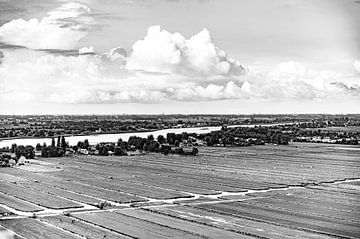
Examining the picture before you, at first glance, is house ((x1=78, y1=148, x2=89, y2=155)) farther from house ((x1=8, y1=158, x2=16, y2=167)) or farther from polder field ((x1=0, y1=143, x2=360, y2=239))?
house ((x1=8, y1=158, x2=16, y2=167))

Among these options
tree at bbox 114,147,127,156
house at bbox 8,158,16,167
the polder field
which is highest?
tree at bbox 114,147,127,156

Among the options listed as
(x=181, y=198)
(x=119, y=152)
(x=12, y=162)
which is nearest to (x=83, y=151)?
(x=119, y=152)

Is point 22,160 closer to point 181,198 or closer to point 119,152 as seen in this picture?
point 119,152

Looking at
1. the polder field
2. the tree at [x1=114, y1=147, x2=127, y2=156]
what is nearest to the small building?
the polder field

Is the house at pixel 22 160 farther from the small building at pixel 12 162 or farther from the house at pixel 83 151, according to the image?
the house at pixel 83 151

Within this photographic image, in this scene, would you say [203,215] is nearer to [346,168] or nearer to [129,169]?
[129,169]

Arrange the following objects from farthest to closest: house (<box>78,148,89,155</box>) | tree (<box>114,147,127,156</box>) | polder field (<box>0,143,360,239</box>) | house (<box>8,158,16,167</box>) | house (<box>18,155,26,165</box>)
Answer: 1. house (<box>78,148,89,155</box>)
2. tree (<box>114,147,127,156</box>)
3. house (<box>18,155,26,165</box>)
4. house (<box>8,158,16,167</box>)
5. polder field (<box>0,143,360,239</box>)

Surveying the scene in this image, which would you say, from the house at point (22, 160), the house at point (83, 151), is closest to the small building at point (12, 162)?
the house at point (22, 160)

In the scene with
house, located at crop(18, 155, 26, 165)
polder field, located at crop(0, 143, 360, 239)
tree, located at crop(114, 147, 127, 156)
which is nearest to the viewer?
polder field, located at crop(0, 143, 360, 239)
